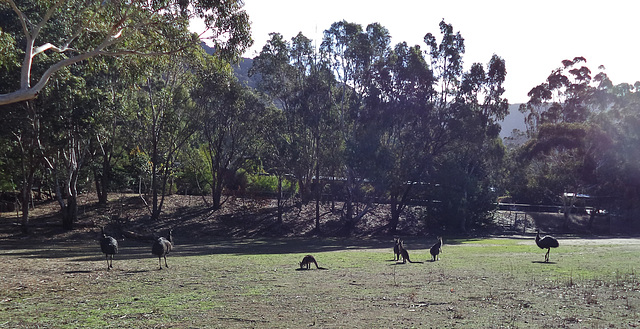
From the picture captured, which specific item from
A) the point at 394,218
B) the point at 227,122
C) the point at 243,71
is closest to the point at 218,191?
the point at 227,122

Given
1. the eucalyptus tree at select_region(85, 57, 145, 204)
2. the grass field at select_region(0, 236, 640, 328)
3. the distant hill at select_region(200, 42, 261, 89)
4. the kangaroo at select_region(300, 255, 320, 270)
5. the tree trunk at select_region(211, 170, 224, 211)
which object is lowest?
the grass field at select_region(0, 236, 640, 328)

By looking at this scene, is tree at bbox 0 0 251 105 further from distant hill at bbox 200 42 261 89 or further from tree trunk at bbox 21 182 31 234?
tree trunk at bbox 21 182 31 234

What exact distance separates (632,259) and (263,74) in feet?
103

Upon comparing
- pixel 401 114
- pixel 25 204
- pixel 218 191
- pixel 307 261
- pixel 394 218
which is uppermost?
pixel 401 114

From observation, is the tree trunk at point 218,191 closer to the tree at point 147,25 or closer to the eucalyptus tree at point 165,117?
the eucalyptus tree at point 165,117

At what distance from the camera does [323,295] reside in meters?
12.4

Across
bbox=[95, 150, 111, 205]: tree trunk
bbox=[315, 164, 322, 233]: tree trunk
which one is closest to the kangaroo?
bbox=[315, 164, 322, 233]: tree trunk

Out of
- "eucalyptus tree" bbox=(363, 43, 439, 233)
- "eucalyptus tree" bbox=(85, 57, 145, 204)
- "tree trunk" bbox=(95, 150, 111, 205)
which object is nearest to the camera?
"eucalyptus tree" bbox=(85, 57, 145, 204)

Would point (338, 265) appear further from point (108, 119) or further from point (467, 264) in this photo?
point (108, 119)

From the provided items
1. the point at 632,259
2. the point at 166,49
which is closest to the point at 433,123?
the point at 632,259

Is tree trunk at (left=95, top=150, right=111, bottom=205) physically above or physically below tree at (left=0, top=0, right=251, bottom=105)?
below

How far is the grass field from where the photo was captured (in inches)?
377

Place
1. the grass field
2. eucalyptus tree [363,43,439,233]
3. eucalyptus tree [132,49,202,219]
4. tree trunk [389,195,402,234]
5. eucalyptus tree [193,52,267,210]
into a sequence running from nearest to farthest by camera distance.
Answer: the grass field < eucalyptus tree [132,49,202,219] < eucalyptus tree [193,52,267,210] < eucalyptus tree [363,43,439,233] < tree trunk [389,195,402,234]

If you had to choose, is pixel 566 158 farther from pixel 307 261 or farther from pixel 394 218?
pixel 307 261
